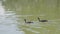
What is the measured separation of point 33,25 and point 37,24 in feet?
0.29

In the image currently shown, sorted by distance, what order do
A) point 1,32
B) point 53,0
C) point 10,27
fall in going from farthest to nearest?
point 53,0 → point 10,27 → point 1,32

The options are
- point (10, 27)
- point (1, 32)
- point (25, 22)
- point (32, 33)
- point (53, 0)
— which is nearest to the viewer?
point (32, 33)

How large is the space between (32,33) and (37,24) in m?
0.51

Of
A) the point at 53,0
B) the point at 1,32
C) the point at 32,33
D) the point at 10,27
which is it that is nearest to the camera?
the point at 32,33

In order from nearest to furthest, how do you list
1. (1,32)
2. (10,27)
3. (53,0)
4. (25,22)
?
(1,32), (10,27), (25,22), (53,0)

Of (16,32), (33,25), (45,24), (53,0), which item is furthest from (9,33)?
(53,0)

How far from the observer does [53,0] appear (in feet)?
21.4

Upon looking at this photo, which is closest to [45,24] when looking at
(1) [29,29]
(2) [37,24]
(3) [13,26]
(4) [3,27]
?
(2) [37,24]

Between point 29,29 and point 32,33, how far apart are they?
0.78 ft

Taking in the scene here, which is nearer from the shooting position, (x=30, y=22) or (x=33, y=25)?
(x=33, y=25)

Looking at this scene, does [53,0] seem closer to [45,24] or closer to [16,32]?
[45,24]

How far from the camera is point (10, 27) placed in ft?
9.08

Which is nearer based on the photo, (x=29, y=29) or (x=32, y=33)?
(x=32, y=33)

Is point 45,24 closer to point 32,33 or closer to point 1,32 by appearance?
point 32,33
